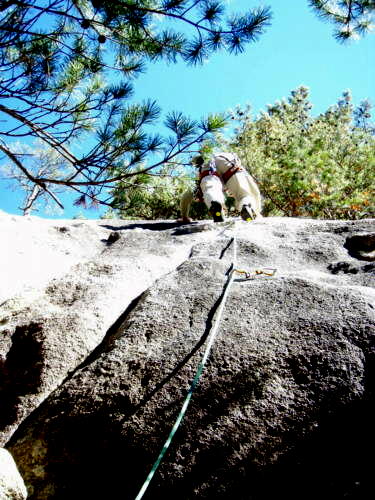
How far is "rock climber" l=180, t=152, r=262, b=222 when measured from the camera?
4594 mm

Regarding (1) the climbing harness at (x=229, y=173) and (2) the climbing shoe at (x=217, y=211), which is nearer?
(2) the climbing shoe at (x=217, y=211)

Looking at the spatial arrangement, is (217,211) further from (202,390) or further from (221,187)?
(202,390)

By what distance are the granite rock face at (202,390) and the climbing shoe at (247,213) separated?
1.91 meters

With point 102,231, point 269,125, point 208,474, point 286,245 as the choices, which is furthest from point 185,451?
point 269,125

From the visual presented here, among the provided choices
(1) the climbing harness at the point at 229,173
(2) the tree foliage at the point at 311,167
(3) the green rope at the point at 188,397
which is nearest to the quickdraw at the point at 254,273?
(3) the green rope at the point at 188,397

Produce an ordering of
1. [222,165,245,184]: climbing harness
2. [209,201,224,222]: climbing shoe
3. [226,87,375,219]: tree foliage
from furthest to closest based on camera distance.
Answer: [226,87,375,219]: tree foliage → [222,165,245,184]: climbing harness → [209,201,224,222]: climbing shoe

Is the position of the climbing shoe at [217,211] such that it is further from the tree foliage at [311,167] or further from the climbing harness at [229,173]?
the tree foliage at [311,167]

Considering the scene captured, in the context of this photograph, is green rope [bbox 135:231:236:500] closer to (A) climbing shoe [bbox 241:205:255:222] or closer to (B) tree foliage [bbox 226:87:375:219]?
(A) climbing shoe [bbox 241:205:255:222]

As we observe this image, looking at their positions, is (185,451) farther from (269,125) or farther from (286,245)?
(269,125)

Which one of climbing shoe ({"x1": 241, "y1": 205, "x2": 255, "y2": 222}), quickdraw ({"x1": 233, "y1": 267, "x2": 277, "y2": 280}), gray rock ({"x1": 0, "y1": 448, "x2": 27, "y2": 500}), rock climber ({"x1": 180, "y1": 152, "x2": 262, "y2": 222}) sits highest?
rock climber ({"x1": 180, "y1": 152, "x2": 262, "y2": 222})

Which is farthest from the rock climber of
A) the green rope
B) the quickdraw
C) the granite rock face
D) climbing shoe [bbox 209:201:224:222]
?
the green rope

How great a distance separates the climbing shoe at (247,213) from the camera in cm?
456

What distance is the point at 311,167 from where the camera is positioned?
31.7ft

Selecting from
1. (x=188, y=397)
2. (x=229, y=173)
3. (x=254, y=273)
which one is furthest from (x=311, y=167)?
(x=188, y=397)
